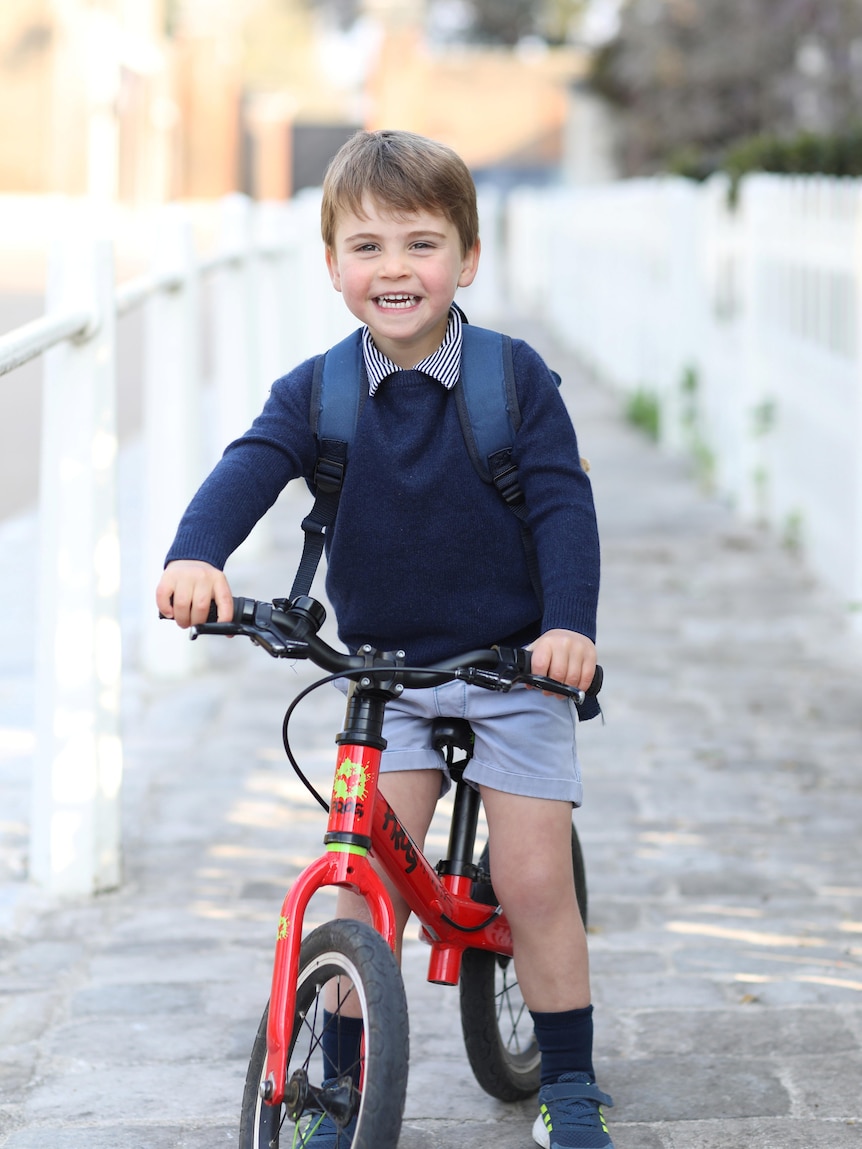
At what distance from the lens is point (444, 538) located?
2740 mm

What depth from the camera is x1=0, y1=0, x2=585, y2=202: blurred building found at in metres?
33.4

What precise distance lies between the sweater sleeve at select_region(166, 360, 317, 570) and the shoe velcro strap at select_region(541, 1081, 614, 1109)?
1044 millimetres

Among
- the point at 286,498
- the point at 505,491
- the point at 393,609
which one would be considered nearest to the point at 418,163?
the point at 505,491

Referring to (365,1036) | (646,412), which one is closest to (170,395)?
(365,1036)

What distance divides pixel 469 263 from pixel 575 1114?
4.59ft

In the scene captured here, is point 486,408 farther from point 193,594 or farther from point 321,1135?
point 321,1135

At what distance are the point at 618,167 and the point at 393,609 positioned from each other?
1721 inches

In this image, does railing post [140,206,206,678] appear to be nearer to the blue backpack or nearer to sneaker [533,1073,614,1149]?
the blue backpack

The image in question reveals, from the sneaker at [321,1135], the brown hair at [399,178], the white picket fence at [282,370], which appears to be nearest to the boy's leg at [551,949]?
the sneaker at [321,1135]

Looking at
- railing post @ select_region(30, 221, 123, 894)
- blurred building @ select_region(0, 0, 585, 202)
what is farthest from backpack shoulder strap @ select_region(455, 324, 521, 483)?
blurred building @ select_region(0, 0, 585, 202)

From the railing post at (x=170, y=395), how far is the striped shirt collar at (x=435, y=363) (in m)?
3.39

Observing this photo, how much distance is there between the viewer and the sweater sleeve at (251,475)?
8.38ft

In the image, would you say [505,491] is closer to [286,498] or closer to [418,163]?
[418,163]

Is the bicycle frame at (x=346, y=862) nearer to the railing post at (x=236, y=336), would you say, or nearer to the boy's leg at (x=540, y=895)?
the boy's leg at (x=540, y=895)
